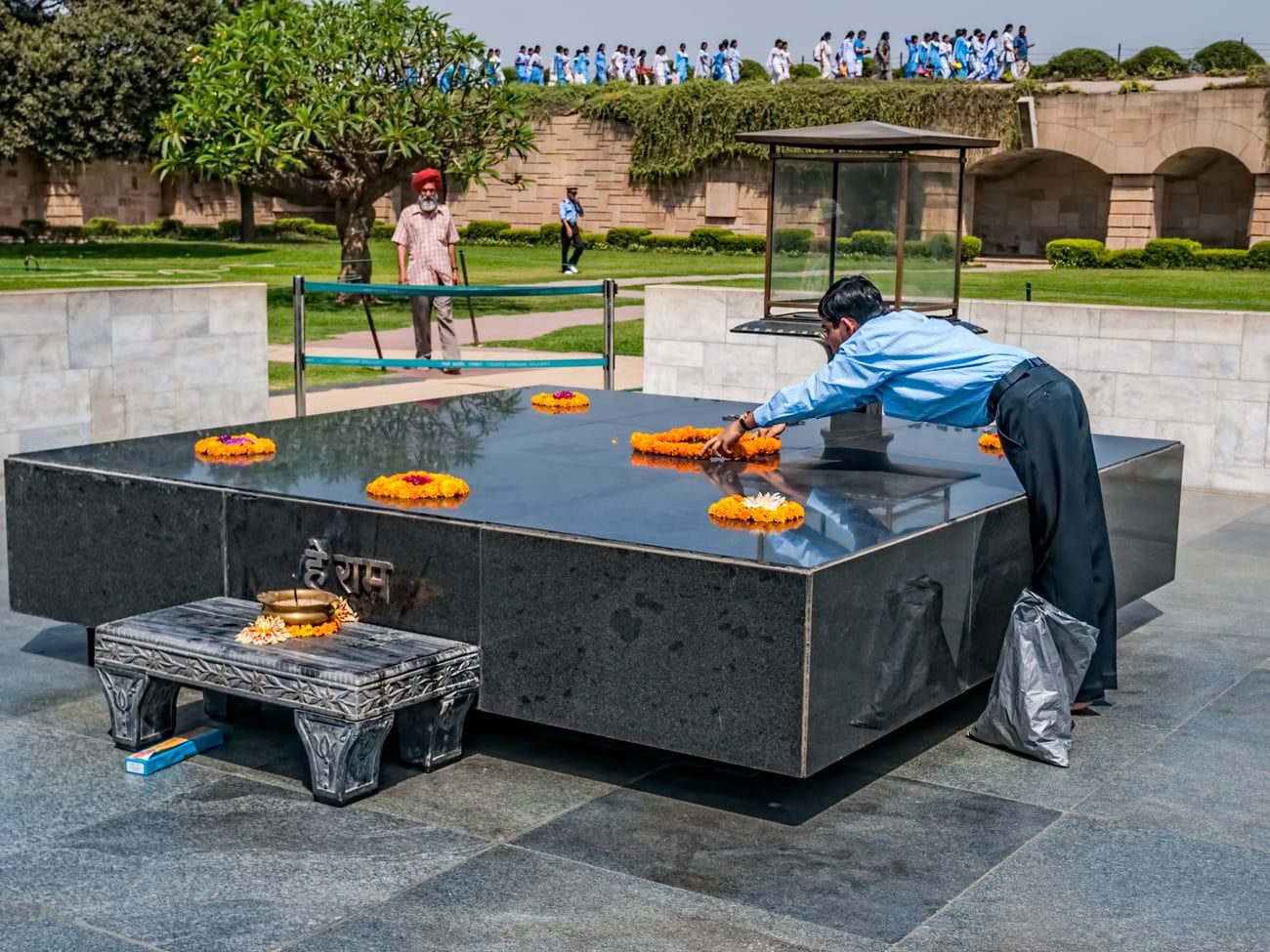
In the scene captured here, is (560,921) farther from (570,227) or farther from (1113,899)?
(570,227)

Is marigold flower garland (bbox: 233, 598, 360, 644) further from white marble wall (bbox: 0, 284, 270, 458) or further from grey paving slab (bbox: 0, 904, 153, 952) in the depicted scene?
white marble wall (bbox: 0, 284, 270, 458)

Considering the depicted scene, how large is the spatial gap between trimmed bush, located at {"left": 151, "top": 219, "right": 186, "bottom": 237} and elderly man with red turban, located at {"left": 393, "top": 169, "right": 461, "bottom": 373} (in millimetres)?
32430

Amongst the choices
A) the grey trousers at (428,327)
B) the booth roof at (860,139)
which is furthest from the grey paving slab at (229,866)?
the grey trousers at (428,327)

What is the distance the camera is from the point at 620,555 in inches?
180

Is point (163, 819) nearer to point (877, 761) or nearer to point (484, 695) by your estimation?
point (484, 695)

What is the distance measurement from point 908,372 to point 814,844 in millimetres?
1797

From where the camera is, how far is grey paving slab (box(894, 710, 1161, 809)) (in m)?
4.93

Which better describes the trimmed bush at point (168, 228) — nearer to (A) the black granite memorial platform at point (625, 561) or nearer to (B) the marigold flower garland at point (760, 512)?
(A) the black granite memorial platform at point (625, 561)

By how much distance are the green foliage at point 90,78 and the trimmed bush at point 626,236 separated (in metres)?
11.6

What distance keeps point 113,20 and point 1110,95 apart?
24185 mm

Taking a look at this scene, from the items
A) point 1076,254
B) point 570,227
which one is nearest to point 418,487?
point 570,227

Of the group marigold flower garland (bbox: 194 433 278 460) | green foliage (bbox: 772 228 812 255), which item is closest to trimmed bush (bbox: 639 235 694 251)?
green foliage (bbox: 772 228 812 255)

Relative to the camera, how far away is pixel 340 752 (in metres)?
4.57

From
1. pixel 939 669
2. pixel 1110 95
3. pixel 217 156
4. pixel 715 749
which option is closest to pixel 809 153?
pixel 939 669
